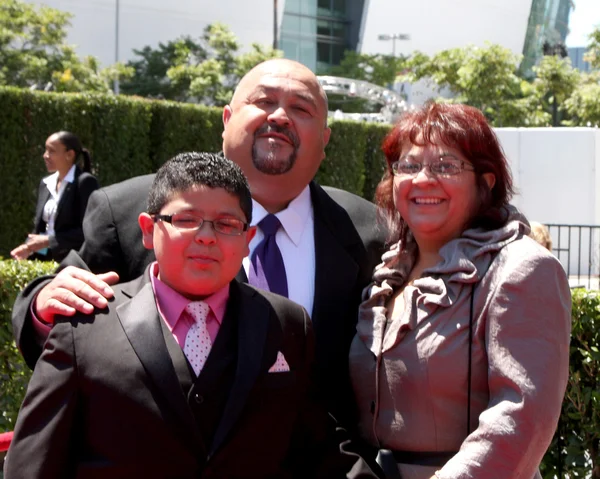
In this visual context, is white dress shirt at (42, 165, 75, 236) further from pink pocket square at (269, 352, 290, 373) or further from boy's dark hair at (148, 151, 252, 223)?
pink pocket square at (269, 352, 290, 373)

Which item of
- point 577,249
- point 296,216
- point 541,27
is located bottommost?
point 577,249

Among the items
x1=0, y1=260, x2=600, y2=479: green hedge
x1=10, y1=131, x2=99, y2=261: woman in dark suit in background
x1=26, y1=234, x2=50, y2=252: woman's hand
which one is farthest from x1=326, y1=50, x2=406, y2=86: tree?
x1=0, y1=260, x2=600, y2=479: green hedge

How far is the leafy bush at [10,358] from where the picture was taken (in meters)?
5.26

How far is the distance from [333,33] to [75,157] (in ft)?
150

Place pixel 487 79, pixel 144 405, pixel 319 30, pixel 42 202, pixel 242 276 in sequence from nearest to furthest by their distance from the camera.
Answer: pixel 144 405, pixel 242 276, pixel 42 202, pixel 487 79, pixel 319 30

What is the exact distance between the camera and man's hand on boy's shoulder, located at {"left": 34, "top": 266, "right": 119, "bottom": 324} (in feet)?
7.37

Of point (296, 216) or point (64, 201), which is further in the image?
point (64, 201)

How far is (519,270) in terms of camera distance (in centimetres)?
239

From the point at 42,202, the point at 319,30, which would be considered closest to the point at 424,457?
the point at 42,202

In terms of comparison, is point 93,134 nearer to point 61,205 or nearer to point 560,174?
point 61,205

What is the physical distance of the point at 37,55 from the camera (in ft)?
85.2

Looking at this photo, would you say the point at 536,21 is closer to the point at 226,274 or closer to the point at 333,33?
the point at 333,33

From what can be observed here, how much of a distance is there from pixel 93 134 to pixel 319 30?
132 ft

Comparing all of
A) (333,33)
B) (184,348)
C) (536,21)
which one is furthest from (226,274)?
(536,21)
